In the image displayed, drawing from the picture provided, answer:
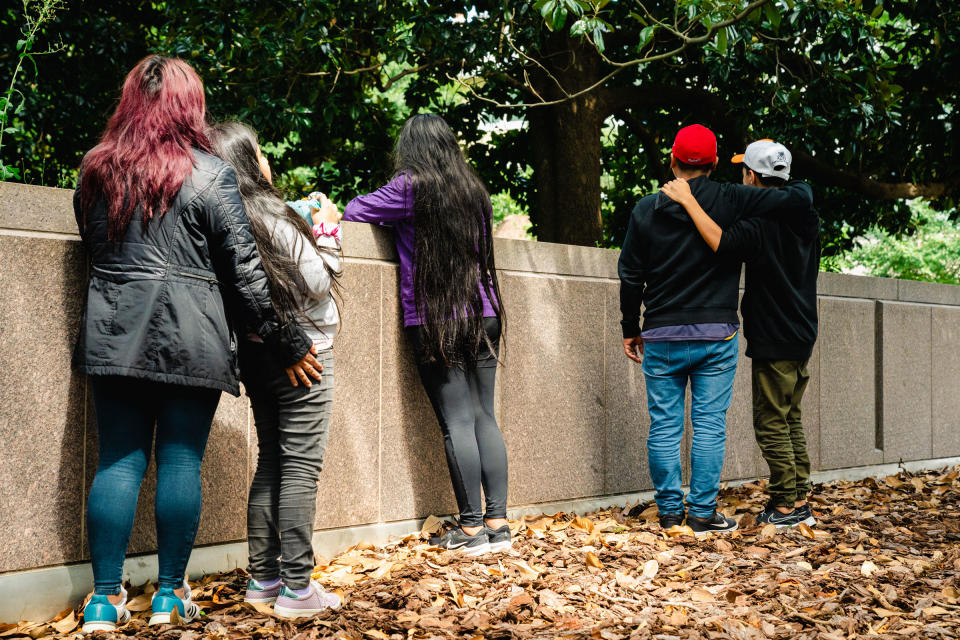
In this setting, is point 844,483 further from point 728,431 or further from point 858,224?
point 858,224

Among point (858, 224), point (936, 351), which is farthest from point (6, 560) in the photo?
point (858, 224)

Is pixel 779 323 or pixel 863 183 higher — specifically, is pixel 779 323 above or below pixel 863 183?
below

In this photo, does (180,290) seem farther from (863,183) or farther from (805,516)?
(863,183)

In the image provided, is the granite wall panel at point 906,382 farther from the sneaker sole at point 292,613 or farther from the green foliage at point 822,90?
the sneaker sole at point 292,613

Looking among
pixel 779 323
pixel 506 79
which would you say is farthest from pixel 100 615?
pixel 506 79

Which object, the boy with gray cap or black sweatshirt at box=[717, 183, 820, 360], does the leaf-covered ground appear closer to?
the boy with gray cap

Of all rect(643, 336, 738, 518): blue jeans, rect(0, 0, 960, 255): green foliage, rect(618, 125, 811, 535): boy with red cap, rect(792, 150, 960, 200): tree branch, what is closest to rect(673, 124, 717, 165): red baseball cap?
rect(618, 125, 811, 535): boy with red cap

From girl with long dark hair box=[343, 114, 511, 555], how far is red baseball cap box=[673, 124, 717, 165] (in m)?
1.15

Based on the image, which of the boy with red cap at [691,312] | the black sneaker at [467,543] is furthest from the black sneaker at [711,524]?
the black sneaker at [467,543]

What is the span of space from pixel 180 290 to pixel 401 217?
5.01ft

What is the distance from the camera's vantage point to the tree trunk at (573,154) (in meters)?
8.34

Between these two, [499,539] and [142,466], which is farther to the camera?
[499,539]

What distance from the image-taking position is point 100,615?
3002 mm

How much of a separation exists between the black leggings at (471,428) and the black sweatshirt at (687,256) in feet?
3.10
